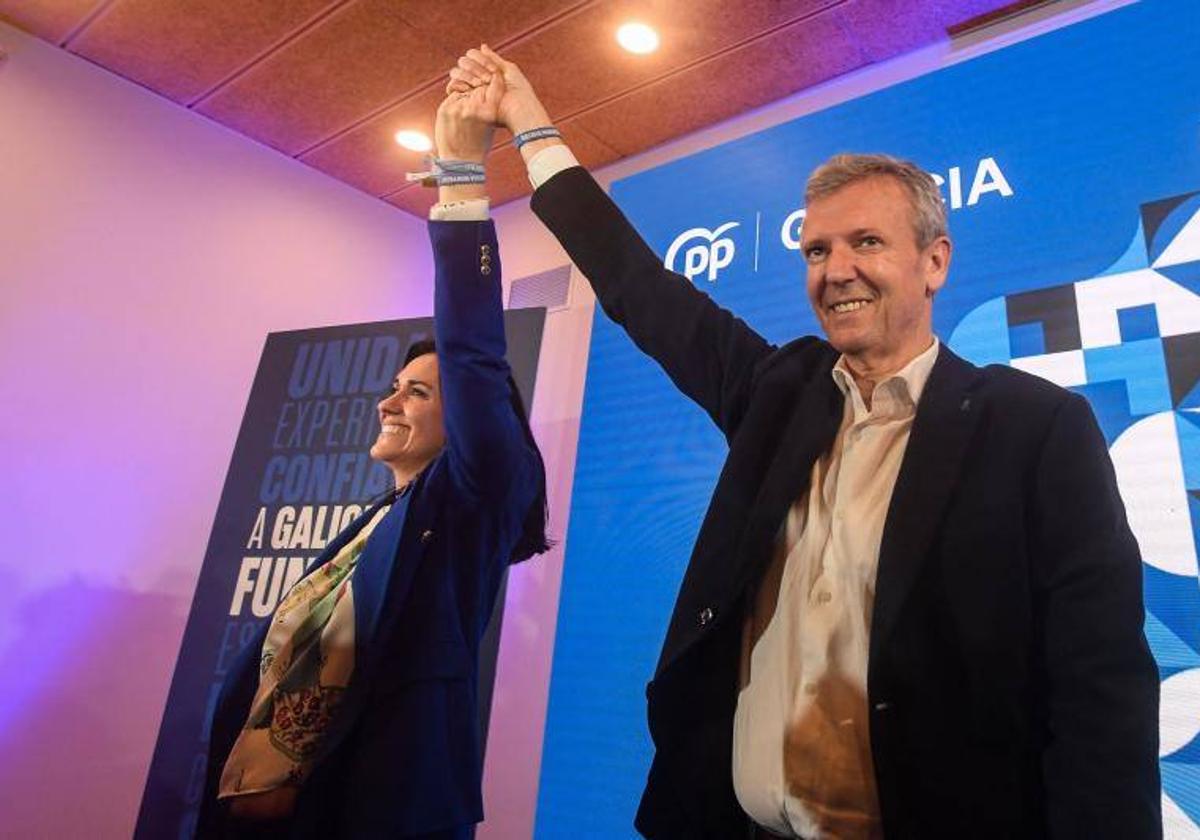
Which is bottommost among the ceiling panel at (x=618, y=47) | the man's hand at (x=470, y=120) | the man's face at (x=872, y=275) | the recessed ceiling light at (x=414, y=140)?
the man's face at (x=872, y=275)

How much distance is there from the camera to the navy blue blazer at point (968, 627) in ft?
2.46

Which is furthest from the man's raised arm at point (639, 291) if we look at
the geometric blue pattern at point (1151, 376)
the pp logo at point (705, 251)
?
the pp logo at point (705, 251)

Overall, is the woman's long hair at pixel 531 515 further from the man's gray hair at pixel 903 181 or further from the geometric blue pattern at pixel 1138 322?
the geometric blue pattern at pixel 1138 322

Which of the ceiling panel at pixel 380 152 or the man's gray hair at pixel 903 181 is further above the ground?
the ceiling panel at pixel 380 152

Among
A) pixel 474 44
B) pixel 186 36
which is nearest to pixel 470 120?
pixel 474 44

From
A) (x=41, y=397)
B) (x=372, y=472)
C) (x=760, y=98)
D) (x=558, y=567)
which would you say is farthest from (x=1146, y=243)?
(x=41, y=397)

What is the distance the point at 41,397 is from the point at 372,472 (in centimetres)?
136

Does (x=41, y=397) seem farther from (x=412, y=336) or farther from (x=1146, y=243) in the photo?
(x=1146, y=243)

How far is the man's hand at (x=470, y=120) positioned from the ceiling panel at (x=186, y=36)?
2.17 m

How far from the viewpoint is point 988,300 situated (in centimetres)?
207

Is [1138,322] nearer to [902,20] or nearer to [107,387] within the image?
[902,20]

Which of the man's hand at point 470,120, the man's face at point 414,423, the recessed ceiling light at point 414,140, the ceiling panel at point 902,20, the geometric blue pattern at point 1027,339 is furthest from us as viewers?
the recessed ceiling light at point 414,140

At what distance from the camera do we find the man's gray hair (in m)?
1.07

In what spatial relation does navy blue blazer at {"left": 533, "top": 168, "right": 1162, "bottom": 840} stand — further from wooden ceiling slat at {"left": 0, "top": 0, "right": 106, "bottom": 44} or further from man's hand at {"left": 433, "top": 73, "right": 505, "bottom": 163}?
wooden ceiling slat at {"left": 0, "top": 0, "right": 106, "bottom": 44}
